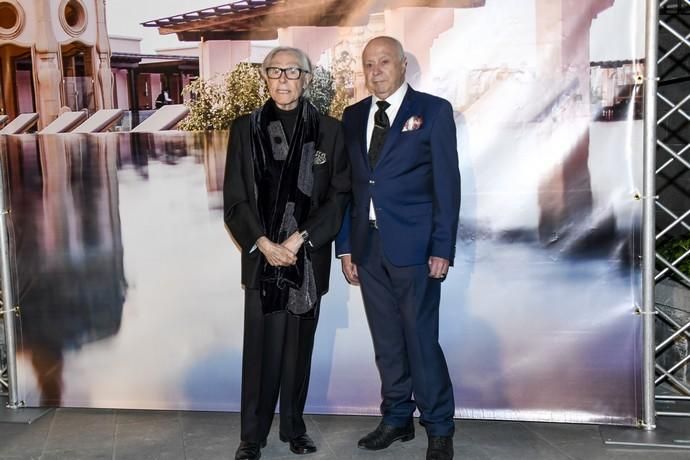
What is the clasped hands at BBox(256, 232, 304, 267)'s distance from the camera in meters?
2.94

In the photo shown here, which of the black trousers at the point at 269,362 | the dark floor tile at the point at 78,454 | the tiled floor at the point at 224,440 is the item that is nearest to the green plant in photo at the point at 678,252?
the tiled floor at the point at 224,440

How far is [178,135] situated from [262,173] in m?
0.72

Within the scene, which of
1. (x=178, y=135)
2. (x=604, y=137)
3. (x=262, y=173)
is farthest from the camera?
(x=178, y=135)

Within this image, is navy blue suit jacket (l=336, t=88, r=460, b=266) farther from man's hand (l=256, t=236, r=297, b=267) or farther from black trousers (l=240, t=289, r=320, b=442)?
black trousers (l=240, t=289, r=320, b=442)

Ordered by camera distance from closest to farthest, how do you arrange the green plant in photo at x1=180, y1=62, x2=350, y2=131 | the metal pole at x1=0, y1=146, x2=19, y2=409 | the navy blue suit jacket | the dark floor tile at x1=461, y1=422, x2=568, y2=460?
the navy blue suit jacket
the dark floor tile at x1=461, y1=422, x2=568, y2=460
the green plant in photo at x1=180, y1=62, x2=350, y2=131
the metal pole at x1=0, y1=146, x2=19, y2=409

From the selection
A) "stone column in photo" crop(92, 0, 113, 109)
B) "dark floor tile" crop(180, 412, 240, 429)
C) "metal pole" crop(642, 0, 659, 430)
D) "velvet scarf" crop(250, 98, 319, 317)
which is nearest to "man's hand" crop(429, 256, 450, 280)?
"velvet scarf" crop(250, 98, 319, 317)

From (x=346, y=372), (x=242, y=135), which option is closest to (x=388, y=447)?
(x=346, y=372)

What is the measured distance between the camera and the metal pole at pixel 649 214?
308 cm

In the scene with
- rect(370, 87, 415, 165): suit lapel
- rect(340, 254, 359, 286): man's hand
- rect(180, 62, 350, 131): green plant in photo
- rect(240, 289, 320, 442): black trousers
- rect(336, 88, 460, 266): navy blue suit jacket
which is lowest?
rect(240, 289, 320, 442): black trousers

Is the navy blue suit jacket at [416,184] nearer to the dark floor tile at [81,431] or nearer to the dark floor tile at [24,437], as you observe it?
the dark floor tile at [81,431]

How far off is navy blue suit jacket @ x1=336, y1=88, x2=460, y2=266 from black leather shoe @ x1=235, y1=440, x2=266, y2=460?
92 centimetres

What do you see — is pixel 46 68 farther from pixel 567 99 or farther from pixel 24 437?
pixel 567 99

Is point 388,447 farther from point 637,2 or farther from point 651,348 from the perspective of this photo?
point 637,2

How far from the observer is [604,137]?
3.21 meters
